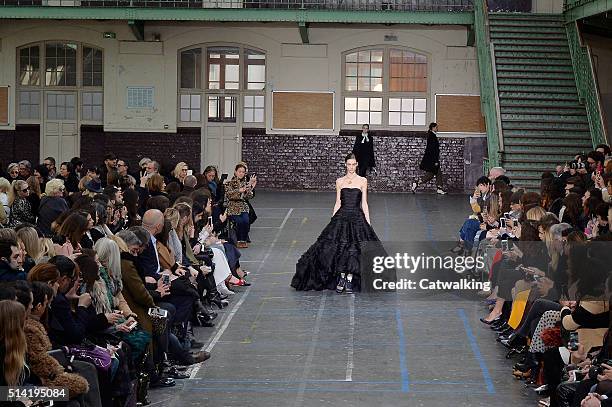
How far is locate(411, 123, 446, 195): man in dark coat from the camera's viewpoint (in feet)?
100

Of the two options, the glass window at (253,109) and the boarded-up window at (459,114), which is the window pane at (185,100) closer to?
the glass window at (253,109)

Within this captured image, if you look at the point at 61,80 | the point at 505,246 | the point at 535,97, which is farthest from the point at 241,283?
the point at 61,80

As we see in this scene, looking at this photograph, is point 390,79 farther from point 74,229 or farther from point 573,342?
point 573,342

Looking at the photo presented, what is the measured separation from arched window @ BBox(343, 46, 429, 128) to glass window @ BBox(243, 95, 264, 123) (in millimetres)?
2195

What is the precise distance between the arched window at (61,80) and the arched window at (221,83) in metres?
2.26

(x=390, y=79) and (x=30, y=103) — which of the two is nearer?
(x=390, y=79)

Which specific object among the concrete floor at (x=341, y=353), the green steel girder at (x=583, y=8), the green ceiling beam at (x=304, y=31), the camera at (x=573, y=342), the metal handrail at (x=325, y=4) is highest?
the metal handrail at (x=325, y=4)

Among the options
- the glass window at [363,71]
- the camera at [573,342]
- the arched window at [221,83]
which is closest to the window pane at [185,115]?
the arched window at [221,83]

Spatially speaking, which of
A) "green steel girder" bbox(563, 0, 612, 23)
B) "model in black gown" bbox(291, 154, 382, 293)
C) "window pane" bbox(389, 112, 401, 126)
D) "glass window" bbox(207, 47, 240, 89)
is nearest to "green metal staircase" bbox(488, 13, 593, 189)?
"green steel girder" bbox(563, 0, 612, 23)

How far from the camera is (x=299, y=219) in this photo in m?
25.2

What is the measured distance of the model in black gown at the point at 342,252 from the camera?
17062 millimetres

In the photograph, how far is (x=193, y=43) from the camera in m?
31.7

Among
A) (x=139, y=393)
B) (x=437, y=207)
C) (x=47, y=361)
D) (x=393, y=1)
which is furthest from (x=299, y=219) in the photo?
(x=47, y=361)

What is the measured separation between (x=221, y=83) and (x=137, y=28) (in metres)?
2.58
